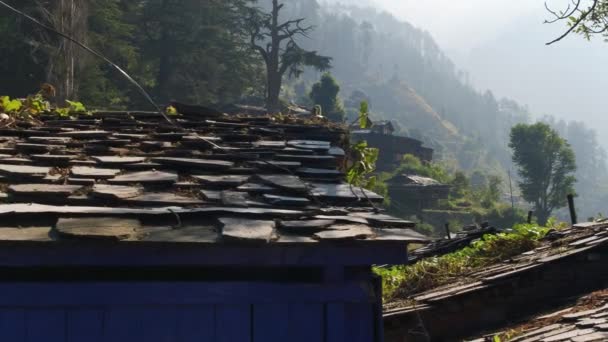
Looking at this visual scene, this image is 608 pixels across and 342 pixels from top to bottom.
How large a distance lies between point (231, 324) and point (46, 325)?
1.03 m

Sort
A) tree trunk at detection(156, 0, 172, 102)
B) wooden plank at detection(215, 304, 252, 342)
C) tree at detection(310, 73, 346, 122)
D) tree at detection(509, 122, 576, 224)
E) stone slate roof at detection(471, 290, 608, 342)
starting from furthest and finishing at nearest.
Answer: tree at detection(509, 122, 576, 224) < tree at detection(310, 73, 346, 122) < tree trunk at detection(156, 0, 172, 102) < stone slate roof at detection(471, 290, 608, 342) < wooden plank at detection(215, 304, 252, 342)

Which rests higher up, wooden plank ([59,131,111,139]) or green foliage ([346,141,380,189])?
wooden plank ([59,131,111,139])

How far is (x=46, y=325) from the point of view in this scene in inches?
145

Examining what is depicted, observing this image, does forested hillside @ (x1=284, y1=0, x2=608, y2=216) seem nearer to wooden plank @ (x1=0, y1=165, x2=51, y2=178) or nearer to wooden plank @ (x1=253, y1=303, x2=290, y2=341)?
wooden plank @ (x1=0, y1=165, x2=51, y2=178)

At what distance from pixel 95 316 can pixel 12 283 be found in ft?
1.61

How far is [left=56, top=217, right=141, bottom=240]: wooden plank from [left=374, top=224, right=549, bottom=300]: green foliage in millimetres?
8037

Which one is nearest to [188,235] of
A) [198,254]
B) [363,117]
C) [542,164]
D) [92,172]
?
[198,254]

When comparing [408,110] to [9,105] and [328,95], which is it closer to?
[328,95]

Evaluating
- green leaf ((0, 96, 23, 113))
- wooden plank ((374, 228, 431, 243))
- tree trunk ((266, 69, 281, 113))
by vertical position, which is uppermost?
tree trunk ((266, 69, 281, 113))

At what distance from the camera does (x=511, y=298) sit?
9.06 metres

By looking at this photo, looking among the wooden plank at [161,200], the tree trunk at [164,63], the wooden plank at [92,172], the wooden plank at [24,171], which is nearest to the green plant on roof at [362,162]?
the wooden plank at [92,172]

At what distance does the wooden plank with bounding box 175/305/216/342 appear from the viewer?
377 cm

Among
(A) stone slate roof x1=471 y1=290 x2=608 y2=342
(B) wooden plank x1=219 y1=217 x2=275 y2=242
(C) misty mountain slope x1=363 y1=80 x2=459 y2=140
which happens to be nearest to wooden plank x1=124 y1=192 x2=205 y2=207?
(B) wooden plank x1=219 y1=217 x2=275 y2=242

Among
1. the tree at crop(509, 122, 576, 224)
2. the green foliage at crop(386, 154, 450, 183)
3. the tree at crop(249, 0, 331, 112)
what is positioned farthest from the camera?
the tree at crop(509, 122, 576, 224)
